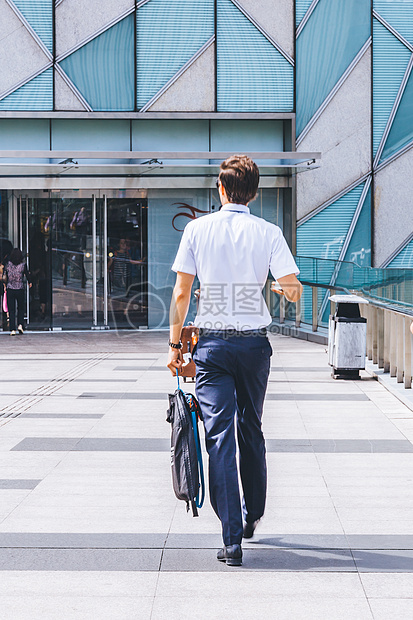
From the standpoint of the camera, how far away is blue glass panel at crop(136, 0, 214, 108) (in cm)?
1877

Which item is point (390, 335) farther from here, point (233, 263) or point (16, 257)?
point (16, 257)

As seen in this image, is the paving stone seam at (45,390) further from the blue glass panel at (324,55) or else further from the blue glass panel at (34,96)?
the blue glass panel at (324,55)

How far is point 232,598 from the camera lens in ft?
12.0

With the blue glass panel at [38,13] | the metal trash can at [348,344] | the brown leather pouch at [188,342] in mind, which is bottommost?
the metal trash can at [348,344]

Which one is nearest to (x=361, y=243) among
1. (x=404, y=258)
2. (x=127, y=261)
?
(x=404, y=258)

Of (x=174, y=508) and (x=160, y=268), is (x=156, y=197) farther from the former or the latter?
(x=174, y=508)

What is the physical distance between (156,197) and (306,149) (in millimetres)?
3282

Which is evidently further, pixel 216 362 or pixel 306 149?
pixel 306 149

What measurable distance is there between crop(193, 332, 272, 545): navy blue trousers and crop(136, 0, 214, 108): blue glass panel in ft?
50.3

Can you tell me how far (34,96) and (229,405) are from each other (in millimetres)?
15661

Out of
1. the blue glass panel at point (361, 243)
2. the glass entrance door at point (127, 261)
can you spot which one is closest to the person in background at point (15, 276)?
the glass entrance door at point (127, 261)

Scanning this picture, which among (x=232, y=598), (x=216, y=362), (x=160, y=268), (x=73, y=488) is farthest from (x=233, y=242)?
(x=160, y=268)

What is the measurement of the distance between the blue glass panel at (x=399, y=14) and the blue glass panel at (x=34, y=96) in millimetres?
6990

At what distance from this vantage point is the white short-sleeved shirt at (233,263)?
163 inches
